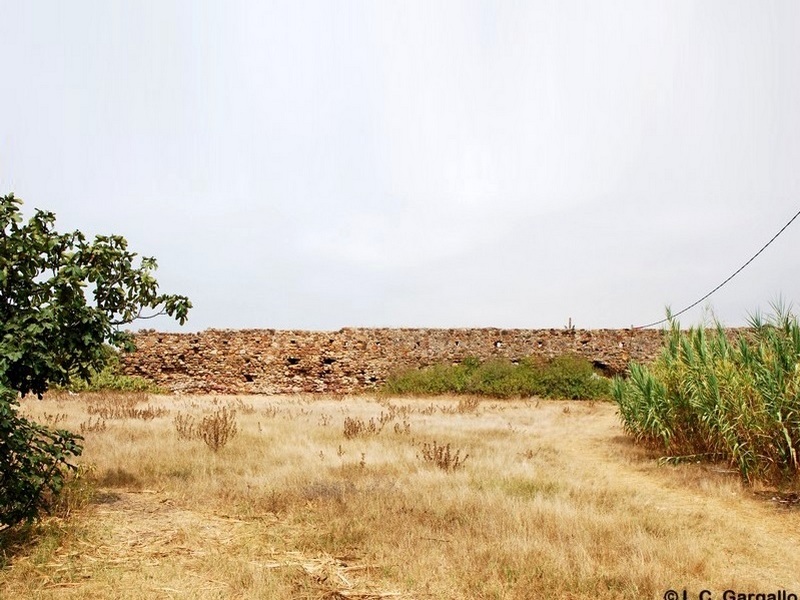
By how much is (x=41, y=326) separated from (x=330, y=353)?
1607cm

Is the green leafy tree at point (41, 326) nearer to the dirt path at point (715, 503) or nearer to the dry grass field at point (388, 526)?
the dry grass field at point (388, 526)

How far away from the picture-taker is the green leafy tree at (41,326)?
496cm

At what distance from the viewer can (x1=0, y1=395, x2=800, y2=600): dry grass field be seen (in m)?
4.30

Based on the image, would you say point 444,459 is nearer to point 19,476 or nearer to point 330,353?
point 19,476

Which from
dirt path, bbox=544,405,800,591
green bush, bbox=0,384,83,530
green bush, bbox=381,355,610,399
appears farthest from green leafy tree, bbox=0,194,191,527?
green bush, bbox=381,355,610,399

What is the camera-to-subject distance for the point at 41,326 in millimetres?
5062

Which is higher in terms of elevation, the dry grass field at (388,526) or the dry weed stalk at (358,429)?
the dry weed stalk at (358,429)

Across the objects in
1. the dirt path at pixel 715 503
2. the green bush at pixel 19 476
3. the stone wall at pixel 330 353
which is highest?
the stone wall at pixel 330 353

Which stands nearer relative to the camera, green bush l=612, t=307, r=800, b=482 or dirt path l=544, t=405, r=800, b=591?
dirt path l=544, t=405, r=800, b=591

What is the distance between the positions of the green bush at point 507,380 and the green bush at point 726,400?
25.9ft

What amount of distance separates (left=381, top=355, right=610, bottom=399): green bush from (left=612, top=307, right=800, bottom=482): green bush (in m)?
7.88

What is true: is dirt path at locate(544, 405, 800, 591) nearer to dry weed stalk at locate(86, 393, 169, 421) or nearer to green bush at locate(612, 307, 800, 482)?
green bush at locate(612, 307, 800, 482)

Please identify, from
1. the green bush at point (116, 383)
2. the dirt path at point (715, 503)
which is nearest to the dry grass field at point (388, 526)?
the dirt path at point (715, 503)

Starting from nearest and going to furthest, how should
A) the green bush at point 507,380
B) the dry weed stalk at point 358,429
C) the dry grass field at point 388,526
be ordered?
the dry grass field at point 388,526 < the dry weed stalk at point 358,429 < the green bush at point 507,380
